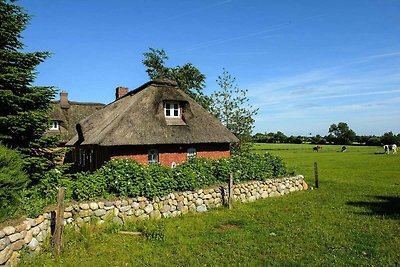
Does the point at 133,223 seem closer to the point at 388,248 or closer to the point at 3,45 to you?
the point at 388,248

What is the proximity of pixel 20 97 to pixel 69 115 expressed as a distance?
2825 centimetres

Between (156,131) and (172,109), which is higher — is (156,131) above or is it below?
below

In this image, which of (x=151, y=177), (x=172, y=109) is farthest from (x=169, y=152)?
(x=151, y=177)

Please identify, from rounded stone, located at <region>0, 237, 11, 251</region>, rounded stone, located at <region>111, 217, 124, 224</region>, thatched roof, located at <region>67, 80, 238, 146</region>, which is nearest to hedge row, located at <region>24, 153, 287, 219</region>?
rounded stone, located at <region>111, 217, 124, 224</region>

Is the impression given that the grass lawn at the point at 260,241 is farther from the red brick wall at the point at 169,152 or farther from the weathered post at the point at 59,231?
the red brick wall at the point at 169,152

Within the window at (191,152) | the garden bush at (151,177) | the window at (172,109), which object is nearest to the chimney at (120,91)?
the window at (172,109)

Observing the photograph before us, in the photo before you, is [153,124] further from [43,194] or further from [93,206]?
[43,194]

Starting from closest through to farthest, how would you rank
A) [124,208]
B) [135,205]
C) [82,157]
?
1. [124,208]
2. [135,205]
3. [82,157]

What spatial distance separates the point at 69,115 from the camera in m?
37.4

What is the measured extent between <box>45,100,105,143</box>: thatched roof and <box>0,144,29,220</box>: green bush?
2685 cm

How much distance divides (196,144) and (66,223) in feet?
46.0

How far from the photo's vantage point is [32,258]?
7367 millimetres

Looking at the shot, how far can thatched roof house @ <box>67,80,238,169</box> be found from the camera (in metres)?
19.0

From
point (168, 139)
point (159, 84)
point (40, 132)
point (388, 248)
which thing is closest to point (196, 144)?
point (168, 139)
